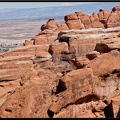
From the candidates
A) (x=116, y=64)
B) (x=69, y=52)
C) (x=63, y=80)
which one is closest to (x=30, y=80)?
(x=63, y=80)

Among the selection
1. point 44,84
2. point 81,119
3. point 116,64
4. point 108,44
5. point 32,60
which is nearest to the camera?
point 81,119

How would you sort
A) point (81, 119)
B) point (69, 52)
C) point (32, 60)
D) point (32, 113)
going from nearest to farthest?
point (81, 119) < point (32, 113) < point (69, 52) < point (32, 60)

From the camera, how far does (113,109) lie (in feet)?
69.4

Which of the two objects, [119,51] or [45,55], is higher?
[119,51]

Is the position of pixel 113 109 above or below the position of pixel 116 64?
below

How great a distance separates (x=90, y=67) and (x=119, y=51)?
329 cm

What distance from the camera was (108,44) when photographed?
2855 centimetres

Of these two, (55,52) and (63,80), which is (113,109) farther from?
(55,52)

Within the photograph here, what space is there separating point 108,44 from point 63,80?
735cm

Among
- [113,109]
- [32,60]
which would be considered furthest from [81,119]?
[32,60]

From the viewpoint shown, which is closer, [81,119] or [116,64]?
[81,119]

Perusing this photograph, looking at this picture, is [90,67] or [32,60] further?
[32,60]

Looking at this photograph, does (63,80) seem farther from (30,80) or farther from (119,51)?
(119,51)

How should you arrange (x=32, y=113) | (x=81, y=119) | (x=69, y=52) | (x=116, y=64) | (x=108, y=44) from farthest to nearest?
1. (x=69, y=52)
2. (x=108, y=44)
3. (x=116, y=64)
4. (x=32, y=113)
5. (x=81, y=119)
